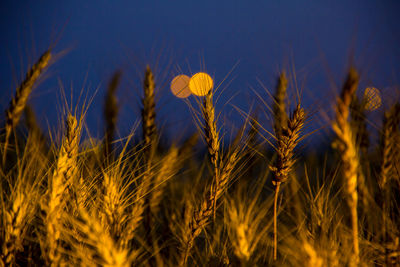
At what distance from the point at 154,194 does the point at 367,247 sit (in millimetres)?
1359

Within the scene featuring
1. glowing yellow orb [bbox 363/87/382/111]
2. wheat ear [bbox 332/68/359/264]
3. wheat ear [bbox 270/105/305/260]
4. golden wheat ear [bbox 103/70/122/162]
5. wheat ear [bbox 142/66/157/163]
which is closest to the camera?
wheat ear [bbox 332/68/359/264]

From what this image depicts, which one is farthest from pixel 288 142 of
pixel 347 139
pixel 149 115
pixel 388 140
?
pixel 149 115

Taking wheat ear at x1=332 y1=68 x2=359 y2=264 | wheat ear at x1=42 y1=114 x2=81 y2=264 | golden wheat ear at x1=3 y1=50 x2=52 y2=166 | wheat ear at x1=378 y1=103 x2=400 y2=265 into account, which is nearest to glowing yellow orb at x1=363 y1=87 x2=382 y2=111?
wheat ear at x1=378 y1=103 x2=400 y2=265

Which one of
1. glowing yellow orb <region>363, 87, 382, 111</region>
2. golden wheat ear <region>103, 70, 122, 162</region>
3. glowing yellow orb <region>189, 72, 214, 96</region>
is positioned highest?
golden wheat ear <region>103, 70, 122, 162</region>

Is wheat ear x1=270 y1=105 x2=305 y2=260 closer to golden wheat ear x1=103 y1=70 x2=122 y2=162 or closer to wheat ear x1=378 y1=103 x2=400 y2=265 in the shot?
wheat ear x1=378 y1=103 x2=400 y2=265

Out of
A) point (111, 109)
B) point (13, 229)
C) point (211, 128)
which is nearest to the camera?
point (13, 229)

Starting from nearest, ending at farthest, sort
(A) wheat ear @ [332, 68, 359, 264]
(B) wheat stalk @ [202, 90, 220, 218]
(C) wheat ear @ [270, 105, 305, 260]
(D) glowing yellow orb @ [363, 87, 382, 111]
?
1. (A) wheat ear @ [332, 68, 359, 264]
2. (D) glowing yellow orb @ [363, 87, 382, 111]
3. (C) wheat ear @ [270, 105, 305, 260]
4. (B) wheat stalk @ [202, 90, 220, 218]

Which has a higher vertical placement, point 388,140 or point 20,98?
point 20,98

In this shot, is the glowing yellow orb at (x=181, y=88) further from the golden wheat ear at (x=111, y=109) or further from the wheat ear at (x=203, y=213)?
the golden wheat ear at (x=111, y=109)

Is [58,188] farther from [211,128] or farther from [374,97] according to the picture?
[374,97]

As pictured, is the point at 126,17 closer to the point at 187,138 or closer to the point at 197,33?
the point at 197,33

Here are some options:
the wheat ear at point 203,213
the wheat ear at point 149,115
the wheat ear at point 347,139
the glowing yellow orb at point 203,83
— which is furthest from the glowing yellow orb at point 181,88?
the wheat ear at point 347,139

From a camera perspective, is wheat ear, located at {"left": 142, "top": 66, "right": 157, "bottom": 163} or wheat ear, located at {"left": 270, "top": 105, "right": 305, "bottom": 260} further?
wheat ear, located at {"left": 142, "top": 66, "right": 157, "bottom": 163}

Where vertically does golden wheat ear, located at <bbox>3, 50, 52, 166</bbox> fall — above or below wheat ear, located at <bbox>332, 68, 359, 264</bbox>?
above
